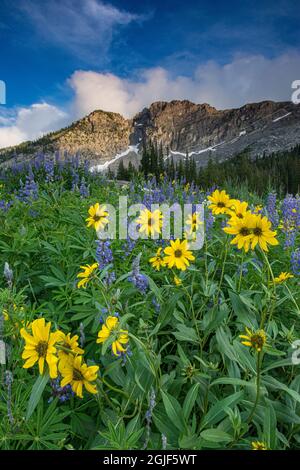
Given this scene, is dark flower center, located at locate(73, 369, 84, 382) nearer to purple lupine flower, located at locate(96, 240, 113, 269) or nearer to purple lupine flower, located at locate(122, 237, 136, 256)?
purple lupine flower, located at locate(96, 240, 113, 269)

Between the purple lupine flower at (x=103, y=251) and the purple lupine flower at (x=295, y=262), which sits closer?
the purple lupine flower at (x=103, y=251)

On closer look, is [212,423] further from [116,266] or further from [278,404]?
[116,266]

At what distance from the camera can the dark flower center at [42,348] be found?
1146mm

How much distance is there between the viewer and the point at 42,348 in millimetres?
1148

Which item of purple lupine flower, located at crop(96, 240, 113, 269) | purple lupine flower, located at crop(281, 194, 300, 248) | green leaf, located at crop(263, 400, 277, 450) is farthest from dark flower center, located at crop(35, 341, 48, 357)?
purple lupine flower, located at crop(281, 194, 300, 248)

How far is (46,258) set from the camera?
117 inches

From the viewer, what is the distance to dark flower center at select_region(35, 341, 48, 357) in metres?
1.15

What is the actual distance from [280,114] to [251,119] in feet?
51.8

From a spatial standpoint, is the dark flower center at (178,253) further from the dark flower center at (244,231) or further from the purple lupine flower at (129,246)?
the purple lupine flower at (129,246)

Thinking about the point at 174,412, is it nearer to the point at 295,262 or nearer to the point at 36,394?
the point at 36,394

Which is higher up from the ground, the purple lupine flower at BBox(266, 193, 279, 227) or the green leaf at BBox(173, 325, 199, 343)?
the purple lupine flower at BBox(266, 193, 279, 227)

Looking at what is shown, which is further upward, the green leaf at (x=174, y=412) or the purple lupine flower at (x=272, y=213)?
the purple lupine flower at (x=272, y=213)

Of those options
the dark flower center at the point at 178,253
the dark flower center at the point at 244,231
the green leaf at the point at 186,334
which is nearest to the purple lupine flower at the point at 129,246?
the dark flower center at the point at 178,253

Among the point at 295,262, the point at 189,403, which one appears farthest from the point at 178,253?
the point at 295,262
